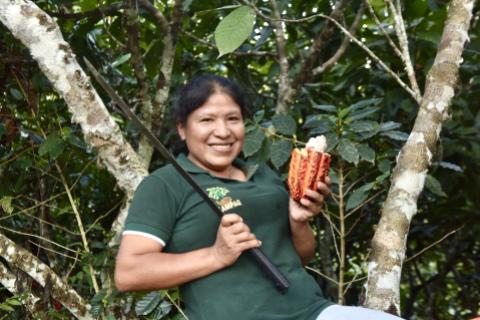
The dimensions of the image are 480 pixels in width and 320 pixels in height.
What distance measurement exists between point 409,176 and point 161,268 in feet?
2.23

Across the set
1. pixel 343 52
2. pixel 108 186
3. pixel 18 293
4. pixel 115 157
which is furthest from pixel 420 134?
pixel 108 186

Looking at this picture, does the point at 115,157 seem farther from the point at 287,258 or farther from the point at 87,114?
the point at 287,258

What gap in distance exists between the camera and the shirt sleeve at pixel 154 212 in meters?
1.70

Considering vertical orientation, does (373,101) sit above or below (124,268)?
above

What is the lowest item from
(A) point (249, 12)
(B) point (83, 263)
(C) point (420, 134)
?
(B) point (83, 263)

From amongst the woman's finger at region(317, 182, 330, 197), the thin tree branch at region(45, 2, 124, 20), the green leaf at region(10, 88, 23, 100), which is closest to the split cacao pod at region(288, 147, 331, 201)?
the woman's finger at region(317, 182, 330, 197)

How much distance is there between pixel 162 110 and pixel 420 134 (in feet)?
4.29

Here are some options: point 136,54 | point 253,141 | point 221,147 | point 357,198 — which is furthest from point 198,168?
point 136,54

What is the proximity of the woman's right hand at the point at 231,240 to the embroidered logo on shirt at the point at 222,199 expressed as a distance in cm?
13

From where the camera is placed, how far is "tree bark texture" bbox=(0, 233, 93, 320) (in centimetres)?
249

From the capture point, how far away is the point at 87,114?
233cm

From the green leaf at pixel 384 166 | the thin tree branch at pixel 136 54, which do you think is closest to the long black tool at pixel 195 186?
the green leaf at pixel 384 166

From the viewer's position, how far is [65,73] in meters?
2.32

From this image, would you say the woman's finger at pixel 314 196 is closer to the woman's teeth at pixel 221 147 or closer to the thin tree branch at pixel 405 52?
the woman's teeth at pixel 221 147
